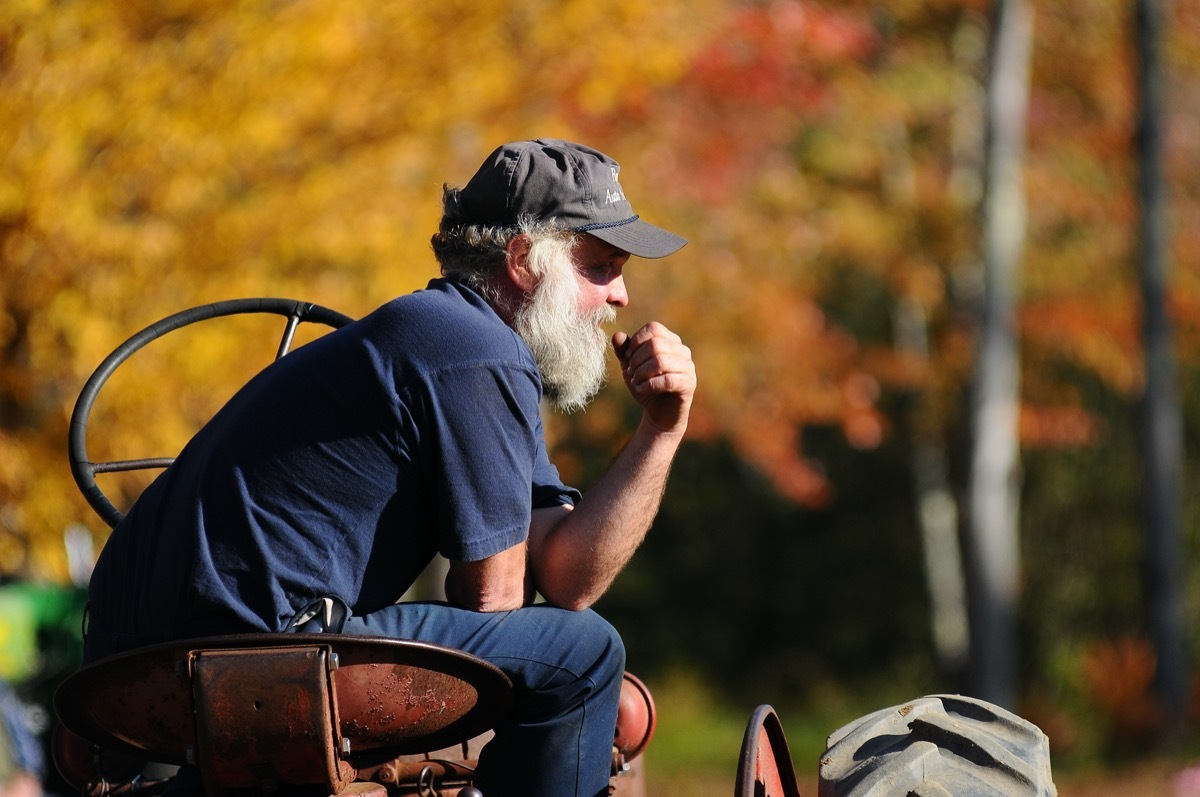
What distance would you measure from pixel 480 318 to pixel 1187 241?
36.0 feet

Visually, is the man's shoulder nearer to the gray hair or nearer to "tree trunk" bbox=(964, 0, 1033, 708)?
the gray hair

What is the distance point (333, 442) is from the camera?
2.46 m

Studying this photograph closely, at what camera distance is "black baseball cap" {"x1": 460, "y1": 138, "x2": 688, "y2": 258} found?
8.88 ft

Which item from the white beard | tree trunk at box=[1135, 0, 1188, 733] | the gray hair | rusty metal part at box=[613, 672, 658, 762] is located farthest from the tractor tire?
tree trunk at box=[1135, 0, 1188, 733]

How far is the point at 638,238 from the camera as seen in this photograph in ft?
9.06

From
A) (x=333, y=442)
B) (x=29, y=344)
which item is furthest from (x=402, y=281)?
(x=333, y=442)

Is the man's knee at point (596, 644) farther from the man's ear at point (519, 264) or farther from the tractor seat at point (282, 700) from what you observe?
the man's ear at point (519, 264)

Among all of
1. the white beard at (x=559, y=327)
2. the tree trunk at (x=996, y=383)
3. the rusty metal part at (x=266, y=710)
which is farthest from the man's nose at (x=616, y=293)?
the tree trunk at (x=996, y=383)

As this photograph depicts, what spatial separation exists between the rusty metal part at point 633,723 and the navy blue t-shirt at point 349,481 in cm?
55

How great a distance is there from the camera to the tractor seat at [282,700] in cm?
216

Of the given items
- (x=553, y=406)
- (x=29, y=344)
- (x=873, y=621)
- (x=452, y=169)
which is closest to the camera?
(x=553, y=406)

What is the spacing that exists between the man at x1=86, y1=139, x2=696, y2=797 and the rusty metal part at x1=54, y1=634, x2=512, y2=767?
93 mm

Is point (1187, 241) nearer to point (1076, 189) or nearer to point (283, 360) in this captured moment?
point (1076, 189)

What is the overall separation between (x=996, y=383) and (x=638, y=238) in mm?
8375
